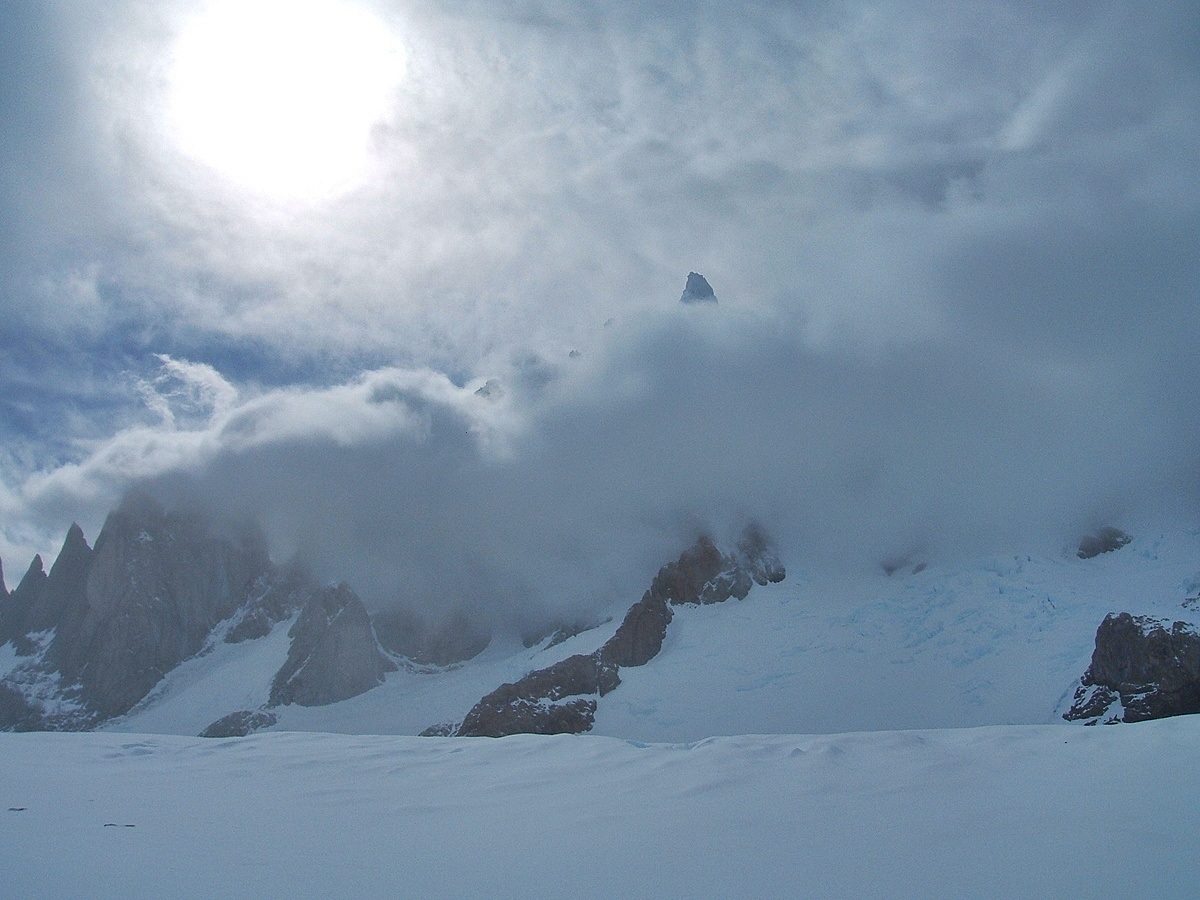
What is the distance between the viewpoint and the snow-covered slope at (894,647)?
69562 mm

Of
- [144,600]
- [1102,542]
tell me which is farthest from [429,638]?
[1102,542]

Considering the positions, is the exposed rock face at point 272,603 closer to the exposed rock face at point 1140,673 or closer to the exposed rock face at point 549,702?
the exposed rock face at point 549,702

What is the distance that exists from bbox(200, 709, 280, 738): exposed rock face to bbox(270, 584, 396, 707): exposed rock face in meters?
2.81

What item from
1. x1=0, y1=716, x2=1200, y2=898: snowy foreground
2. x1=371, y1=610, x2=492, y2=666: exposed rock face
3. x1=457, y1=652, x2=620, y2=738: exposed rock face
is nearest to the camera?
x1=0, y1=716, x2=1200, y2=898: snowy foreground

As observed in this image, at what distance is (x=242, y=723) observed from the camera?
125688 mm

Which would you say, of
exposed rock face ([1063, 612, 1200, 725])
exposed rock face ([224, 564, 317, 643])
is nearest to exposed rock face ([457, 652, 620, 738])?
exposed rock face ([1063, 612, 1200, 725])

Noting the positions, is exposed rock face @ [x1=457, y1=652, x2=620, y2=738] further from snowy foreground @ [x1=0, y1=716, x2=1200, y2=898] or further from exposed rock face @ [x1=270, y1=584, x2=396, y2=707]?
snowy foreground @ [x1=0, y1=716, x2=1200, y2=898]

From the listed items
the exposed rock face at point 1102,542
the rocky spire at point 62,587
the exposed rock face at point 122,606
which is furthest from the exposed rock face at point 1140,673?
the rocky spire at point 62,587

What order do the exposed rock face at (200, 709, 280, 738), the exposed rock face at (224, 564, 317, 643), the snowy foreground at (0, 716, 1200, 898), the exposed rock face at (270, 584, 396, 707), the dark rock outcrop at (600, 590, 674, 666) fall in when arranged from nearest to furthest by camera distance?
the snowy foreground at (0, 716, 1200, 898), the dark rock outcrop at (600, 590, 674, 666), the exposed rock face at (200, 709, 280, 738), the exposed rock face at (270, 584, 396, 707), the exposed rock face at (224, 564, 317, 643)

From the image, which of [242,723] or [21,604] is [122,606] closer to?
[21,604]

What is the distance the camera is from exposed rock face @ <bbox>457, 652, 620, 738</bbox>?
83.6 metres

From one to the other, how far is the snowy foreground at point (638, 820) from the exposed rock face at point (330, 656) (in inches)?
4936

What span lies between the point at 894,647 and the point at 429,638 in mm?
94195

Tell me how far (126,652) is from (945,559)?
140 meters
